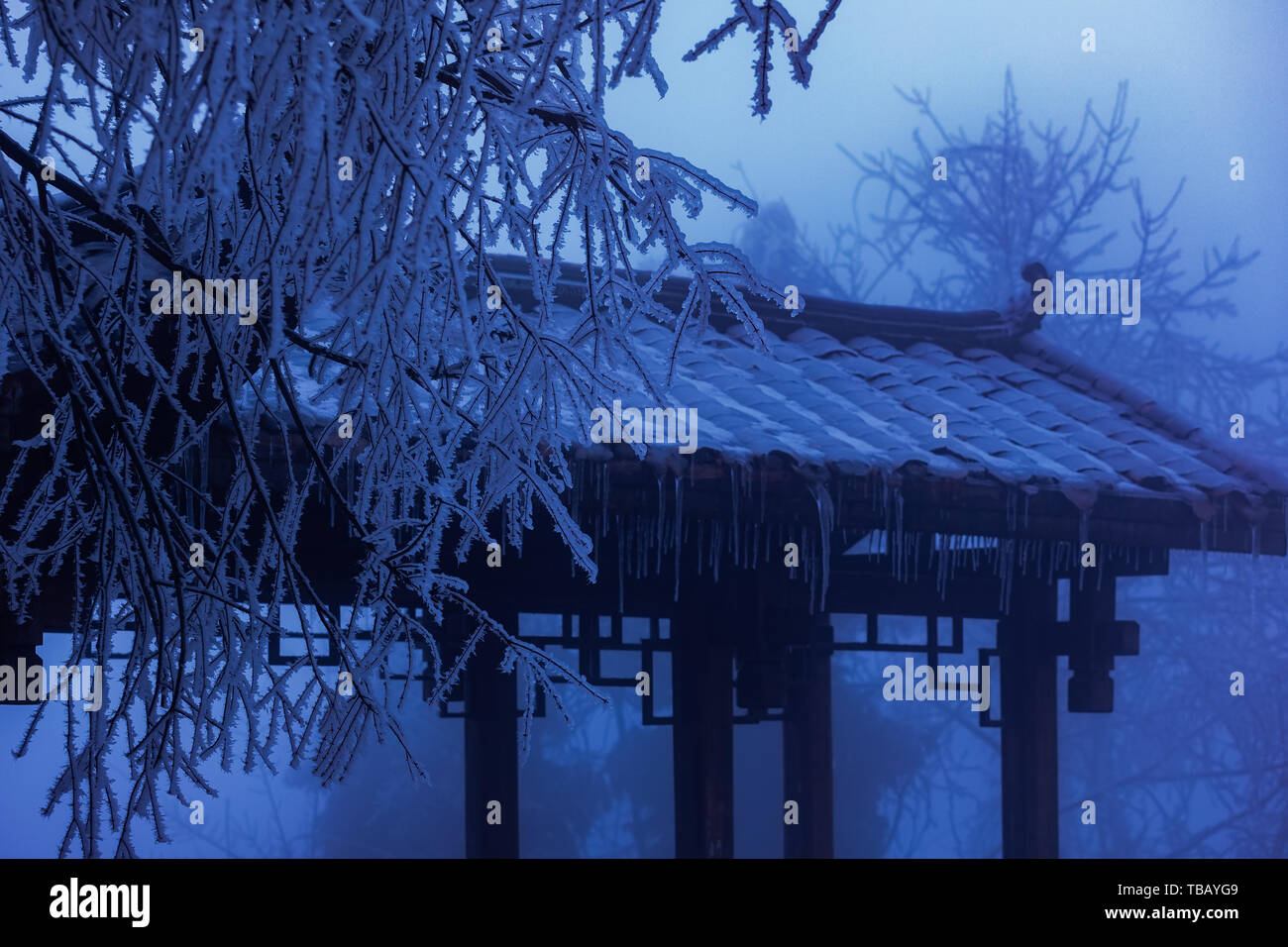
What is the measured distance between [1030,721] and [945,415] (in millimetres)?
1539

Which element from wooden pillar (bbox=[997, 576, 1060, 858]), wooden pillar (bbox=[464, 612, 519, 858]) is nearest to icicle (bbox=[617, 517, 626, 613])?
wooden pillar (bbox=[464, 612, 519, 858])

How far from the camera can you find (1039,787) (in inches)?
191

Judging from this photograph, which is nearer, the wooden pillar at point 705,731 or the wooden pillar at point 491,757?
the wooden pillar at point 705,731

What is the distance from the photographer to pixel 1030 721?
489 centimetres

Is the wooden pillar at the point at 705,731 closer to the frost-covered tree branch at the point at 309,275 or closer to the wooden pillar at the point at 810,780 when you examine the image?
the wooden pillar at the point at 810,780

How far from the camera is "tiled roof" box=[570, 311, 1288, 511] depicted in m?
3.41

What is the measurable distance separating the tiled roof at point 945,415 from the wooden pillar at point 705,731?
0.73 meters

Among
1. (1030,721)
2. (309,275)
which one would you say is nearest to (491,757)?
(1030,721)

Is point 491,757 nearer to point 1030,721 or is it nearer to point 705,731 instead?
point 705,731

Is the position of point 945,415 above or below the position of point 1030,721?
above

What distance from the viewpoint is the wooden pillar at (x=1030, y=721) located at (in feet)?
15.8

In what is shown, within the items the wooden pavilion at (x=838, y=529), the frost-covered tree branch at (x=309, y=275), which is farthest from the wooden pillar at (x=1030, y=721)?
the frost-covered tree branch at (x=309, y=275)

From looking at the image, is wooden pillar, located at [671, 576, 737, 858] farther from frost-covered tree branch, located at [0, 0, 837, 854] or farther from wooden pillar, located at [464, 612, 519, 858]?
frost-covered tree branch, located at [0, 0, 837, 854]

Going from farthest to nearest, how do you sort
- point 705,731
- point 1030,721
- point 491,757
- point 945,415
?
point 491,757 < point 1030,721 < point 945,415 < point 705,731
